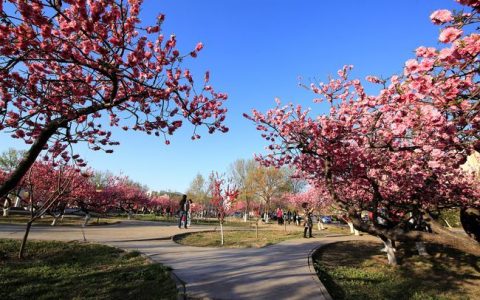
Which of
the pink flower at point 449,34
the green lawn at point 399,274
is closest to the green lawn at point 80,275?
the green lawn at point 399,274

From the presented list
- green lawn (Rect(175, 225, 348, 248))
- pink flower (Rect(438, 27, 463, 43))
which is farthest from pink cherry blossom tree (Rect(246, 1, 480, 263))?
green lawn (Rect(175, 225, 348, 248))

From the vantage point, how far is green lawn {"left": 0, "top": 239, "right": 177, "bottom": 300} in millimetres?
6339

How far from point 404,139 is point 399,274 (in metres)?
5.47

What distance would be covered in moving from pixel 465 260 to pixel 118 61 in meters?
13.9

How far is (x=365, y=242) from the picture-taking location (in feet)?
58.2

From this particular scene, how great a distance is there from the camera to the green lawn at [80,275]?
20.8ft

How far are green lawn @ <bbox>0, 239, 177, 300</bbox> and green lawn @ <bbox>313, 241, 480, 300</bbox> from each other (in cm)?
370

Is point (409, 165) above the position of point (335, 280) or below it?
above

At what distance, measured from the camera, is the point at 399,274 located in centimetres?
1062

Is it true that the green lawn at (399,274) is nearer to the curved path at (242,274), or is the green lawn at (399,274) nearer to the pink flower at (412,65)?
the curved path at (242,274)

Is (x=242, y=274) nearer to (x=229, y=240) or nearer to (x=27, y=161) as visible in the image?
(x=27, y=161)

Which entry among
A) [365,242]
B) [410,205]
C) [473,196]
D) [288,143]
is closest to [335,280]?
[410,205]

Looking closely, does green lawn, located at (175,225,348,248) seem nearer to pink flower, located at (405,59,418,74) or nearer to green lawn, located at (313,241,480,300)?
green lawn, located at (313,241,480,300)

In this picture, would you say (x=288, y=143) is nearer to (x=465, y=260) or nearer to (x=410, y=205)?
(x=410, y=205)
